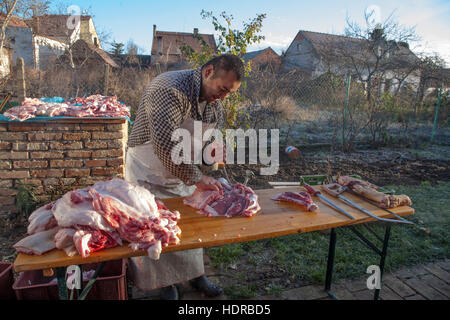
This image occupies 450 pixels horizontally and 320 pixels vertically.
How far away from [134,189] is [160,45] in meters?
37.2

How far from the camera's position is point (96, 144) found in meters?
4.56

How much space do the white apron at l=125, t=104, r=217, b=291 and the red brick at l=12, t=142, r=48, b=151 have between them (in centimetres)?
217

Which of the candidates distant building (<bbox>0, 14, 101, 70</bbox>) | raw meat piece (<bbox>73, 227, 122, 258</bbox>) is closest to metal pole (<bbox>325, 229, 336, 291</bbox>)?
raw meat piece (<bbox>73, 227, 122, 258</bbox>)

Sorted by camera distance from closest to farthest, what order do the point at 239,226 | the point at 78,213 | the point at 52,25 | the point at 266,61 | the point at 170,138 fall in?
the point at 78,213 < the point at 239,226 < the point at 170,138 < the point at 266,61 < the point at 52,25

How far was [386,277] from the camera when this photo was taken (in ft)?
11.1

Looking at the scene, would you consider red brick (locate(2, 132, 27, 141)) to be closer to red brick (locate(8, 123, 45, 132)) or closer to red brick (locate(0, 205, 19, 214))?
red brick (locate(8, 123, 45, 132))

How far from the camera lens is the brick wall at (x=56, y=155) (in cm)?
425

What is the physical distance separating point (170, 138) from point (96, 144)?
2719mm

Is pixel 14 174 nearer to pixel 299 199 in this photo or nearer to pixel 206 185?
pixel 206 185

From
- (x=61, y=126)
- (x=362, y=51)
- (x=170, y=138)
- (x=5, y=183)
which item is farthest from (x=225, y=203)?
(x=362, y=51)

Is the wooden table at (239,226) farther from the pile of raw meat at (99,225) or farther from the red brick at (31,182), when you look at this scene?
the red brick at (31,182)

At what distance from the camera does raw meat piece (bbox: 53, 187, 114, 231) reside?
1793mm
